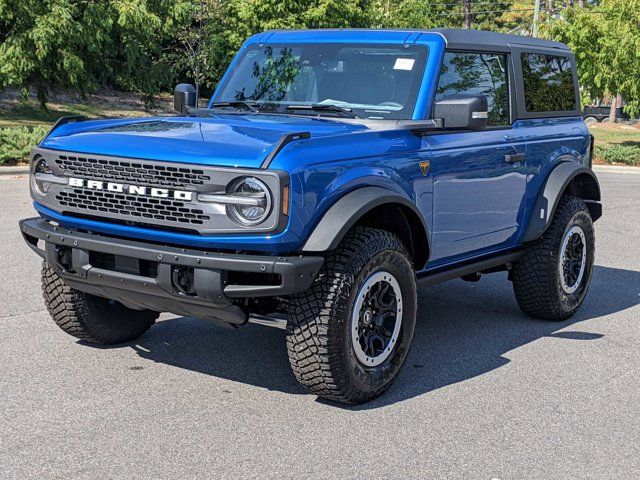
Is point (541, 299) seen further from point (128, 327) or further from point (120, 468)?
point (120, 468)

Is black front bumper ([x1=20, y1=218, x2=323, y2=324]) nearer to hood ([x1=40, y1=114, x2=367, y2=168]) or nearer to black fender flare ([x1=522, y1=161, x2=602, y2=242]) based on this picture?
hood ([x1=40, y1=114, x2=367, y2=168])

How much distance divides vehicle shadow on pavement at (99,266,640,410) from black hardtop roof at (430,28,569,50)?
1936mm

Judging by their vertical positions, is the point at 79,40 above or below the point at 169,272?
above

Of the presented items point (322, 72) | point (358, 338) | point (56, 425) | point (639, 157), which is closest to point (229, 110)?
point (322, 72)

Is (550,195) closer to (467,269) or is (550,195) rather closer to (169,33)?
(467,269)

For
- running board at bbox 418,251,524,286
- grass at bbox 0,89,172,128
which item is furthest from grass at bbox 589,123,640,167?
running board at bbox 418,251,524,286

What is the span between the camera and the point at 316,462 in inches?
166

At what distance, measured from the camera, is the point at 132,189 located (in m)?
4.68

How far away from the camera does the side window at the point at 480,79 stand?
19.5 ft

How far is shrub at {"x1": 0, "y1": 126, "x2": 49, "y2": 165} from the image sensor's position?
17.2m

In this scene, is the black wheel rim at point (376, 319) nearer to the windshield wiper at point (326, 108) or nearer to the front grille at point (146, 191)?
the front grille at point (146, 191)

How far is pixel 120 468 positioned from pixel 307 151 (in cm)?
168

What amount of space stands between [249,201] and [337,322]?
75 centimetres

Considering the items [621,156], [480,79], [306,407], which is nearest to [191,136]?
[306,407]
